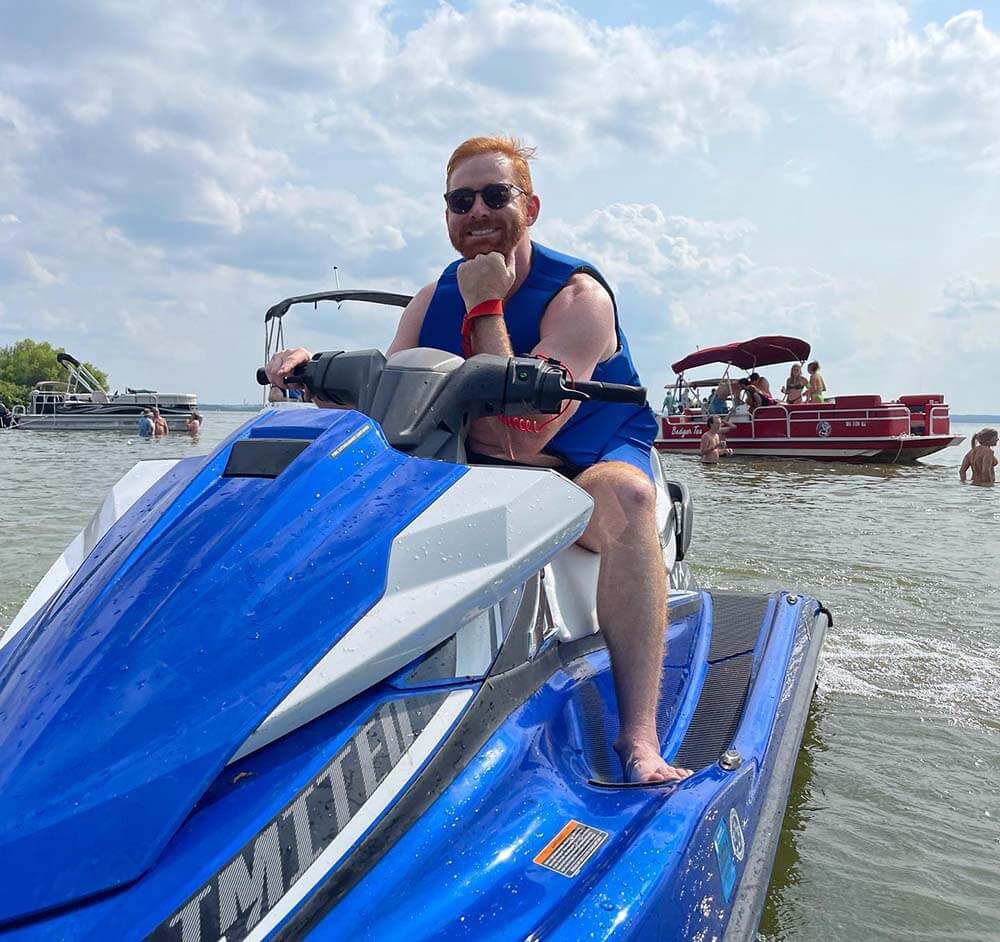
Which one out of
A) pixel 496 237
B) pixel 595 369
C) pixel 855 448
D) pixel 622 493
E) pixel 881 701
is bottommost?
pixel 881 701

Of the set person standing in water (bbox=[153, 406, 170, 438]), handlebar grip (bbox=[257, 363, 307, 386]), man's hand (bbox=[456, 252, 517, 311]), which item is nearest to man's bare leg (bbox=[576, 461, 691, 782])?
man's hand (bbox=[456, 252, 517, 311])

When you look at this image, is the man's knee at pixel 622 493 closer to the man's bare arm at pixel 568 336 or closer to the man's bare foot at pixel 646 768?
the man's bare arm at pixel 568 336

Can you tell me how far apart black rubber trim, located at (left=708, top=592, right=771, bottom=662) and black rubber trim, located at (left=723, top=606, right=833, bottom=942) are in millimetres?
190

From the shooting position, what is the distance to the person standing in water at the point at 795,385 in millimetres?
20625

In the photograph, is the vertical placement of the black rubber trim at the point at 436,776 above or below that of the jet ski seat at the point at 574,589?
below

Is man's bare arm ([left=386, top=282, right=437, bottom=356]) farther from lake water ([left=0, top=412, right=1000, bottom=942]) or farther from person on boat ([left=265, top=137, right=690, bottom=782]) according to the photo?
lake water ([left=0, top=412, right=1000, bottom=942])

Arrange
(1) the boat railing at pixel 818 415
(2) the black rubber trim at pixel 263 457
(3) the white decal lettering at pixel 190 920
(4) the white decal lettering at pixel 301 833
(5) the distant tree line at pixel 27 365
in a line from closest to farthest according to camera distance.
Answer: (3) the white decal lettering at pixel 190 920 → (4) the white decal lettering at pixel 301 833 → (2) the black rubber trim at pixel 263 457 → (1) the boat railing at pixel 818 415 → (5) the distant tree line at pixel 27 365

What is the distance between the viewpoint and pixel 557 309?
2.18 meters

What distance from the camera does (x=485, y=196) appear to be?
207 centimetres

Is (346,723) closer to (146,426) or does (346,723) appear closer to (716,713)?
(716,713)

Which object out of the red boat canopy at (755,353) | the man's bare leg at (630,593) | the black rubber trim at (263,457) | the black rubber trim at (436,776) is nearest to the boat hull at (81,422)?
the red boat canopy at (755,353)

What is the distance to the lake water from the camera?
2.21 metres

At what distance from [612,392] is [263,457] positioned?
70cm

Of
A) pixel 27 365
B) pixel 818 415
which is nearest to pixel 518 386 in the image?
pixel 818 415
